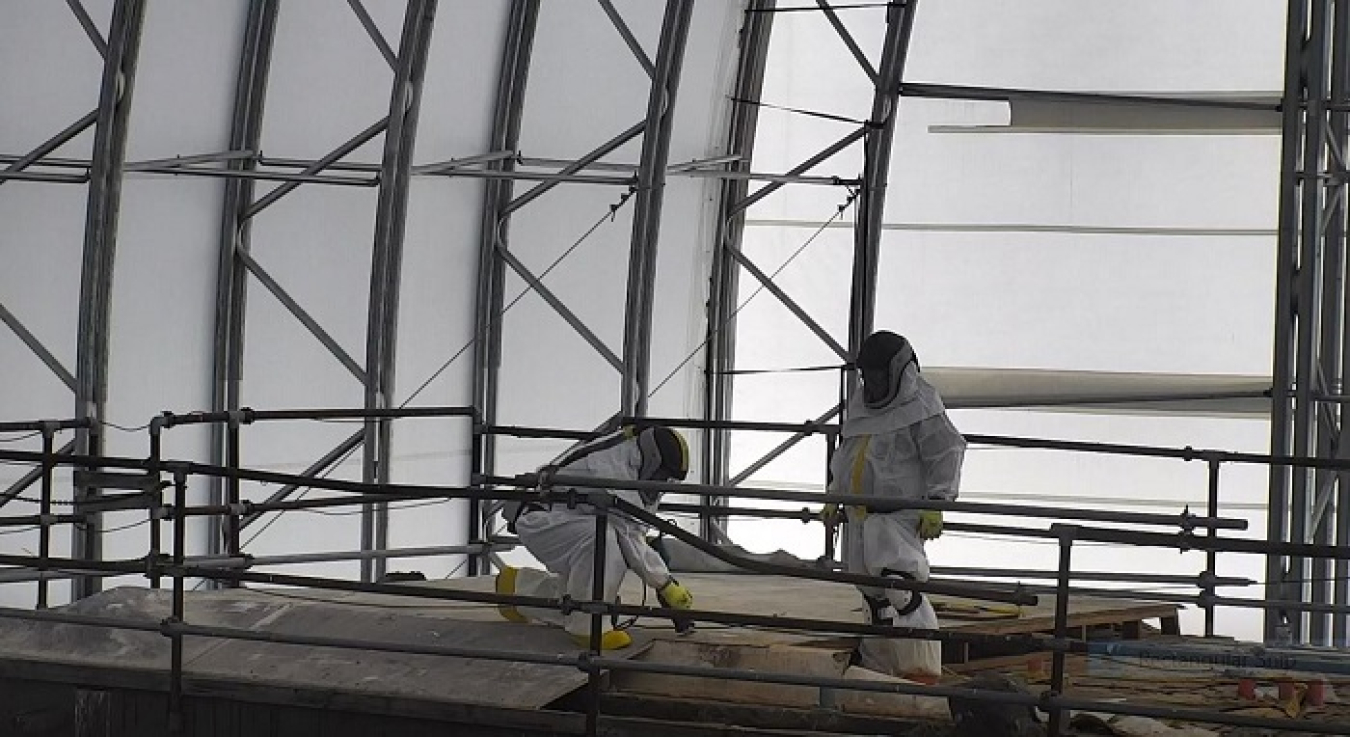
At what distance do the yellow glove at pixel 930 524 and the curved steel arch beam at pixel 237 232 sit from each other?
7036 mm

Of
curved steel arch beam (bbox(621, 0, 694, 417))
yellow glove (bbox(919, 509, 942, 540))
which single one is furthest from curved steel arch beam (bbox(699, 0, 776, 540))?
yellow glove (bbox(919, 509, 942, 540))

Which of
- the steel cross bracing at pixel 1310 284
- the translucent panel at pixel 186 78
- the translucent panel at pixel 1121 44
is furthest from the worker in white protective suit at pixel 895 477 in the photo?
the translucent panel at pixel 1121 44

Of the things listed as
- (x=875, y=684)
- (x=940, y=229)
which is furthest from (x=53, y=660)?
(x=940, y=229)

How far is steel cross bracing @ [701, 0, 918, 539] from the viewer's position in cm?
1608

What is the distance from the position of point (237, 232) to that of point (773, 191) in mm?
4426

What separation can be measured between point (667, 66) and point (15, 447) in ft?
18.2

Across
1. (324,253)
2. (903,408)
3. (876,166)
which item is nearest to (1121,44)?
(876,166)

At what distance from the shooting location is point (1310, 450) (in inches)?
490

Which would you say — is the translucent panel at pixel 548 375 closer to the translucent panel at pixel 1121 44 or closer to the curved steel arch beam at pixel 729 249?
the curved steel arch beam at pixel 729 249

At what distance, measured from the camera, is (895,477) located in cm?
980

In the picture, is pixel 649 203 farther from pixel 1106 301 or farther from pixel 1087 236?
pixel 1106 301

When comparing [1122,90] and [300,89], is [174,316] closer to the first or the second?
[300,89]

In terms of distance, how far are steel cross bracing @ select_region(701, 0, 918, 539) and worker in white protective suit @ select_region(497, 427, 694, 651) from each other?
6851 millimetres

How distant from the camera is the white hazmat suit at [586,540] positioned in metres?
8.86
